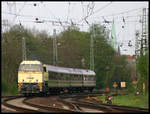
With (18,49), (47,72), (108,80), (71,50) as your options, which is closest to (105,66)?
(108,80)

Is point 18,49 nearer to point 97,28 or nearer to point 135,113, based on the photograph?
point 97,28

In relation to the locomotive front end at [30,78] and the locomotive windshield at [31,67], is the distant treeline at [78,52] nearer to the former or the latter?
the locomotive windshield at [31,67]

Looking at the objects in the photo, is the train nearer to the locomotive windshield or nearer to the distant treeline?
the locomotive windshield

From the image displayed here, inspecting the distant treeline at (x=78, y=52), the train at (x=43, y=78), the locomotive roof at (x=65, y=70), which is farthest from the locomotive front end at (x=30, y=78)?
the distant treeline at (x=78, y=52)

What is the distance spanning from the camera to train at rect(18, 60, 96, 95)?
34125mm

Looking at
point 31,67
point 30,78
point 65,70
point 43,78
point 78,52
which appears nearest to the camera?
point 30,78

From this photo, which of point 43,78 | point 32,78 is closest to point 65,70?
point 43,78

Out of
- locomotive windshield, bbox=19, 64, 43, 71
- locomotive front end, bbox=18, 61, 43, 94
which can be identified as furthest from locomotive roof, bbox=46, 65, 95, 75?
locomotive front end, bbox=18, 61, 43, 94

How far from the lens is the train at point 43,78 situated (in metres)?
34.1

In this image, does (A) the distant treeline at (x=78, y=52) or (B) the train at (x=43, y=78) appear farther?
(A) the distant treeline at (x=78, y=52)

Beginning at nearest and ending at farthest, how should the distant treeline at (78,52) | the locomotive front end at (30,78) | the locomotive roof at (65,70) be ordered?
the locomotive front end at (30,78)
the locomotive roof at (65,70)
the distant treeline at (78,52)

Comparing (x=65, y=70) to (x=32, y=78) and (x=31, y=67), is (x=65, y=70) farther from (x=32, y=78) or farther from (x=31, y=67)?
(x=32, y=78)

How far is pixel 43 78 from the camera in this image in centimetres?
3466

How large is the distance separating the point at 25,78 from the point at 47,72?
256cm
